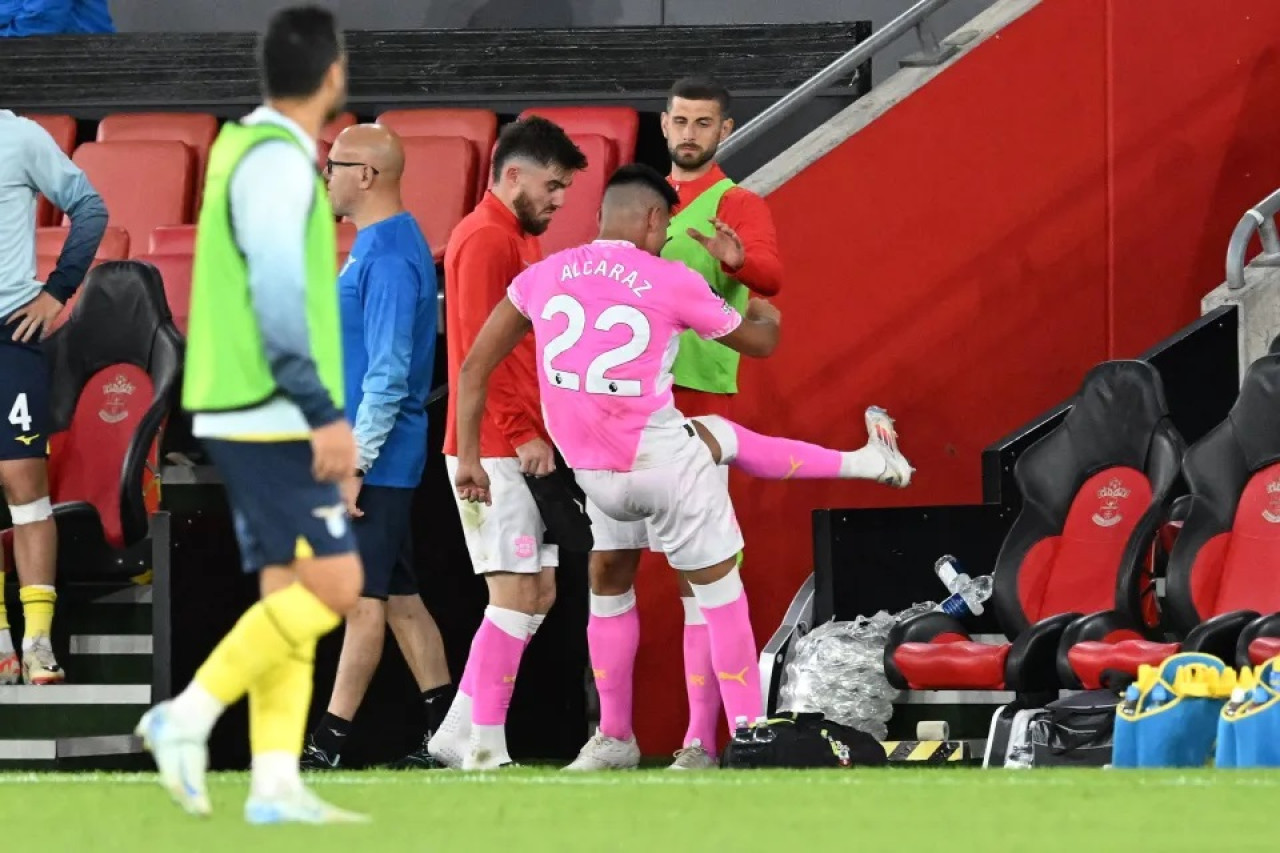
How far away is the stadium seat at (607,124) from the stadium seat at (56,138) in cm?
208

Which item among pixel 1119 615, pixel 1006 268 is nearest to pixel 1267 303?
pixel 1006 268

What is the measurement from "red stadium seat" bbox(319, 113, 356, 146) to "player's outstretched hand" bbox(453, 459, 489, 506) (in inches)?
129

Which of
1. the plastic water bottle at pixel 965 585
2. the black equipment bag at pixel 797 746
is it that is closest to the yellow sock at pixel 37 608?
the black equipment bag at pixel 797 746

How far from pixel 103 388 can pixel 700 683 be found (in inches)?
87.5

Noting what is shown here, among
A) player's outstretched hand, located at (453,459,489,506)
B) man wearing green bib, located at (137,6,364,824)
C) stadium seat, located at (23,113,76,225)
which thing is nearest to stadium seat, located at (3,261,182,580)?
player's outstretched hand, located at (453,459,489,506)

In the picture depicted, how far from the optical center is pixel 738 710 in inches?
253

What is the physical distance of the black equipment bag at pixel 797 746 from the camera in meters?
6.15

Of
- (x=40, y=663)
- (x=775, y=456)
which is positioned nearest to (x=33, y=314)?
(x=40, y=663)

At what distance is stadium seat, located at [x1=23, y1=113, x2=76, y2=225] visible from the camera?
9922 mm

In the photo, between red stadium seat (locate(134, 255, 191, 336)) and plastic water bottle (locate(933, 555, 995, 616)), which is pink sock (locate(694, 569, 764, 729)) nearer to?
plastic water bottle (locate(933, 555, 995, 616))

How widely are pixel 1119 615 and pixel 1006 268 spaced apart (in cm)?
190

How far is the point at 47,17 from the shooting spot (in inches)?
427

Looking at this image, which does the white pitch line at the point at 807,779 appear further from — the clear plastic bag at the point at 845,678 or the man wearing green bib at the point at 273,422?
the clear plastic bag at the point at 845,678

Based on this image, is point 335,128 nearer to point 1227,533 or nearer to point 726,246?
point 726,246
